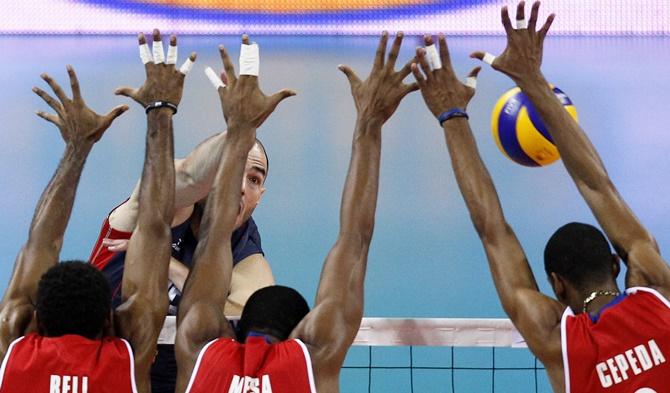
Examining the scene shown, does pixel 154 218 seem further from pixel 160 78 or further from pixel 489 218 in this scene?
pixel 489 218

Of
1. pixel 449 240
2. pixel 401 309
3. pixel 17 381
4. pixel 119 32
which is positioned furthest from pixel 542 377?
pixel 119 32

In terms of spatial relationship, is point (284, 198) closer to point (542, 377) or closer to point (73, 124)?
point (542, 377)

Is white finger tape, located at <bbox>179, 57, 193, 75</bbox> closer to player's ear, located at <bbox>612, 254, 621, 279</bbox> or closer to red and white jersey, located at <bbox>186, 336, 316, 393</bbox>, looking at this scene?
red and white jersey, located at <bbox>186, 336, 316, 393</bbox>

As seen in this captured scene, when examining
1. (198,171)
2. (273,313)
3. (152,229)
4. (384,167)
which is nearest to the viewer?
(273,313)

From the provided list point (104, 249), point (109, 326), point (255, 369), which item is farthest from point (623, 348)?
point (104, 249)

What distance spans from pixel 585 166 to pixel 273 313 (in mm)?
1137

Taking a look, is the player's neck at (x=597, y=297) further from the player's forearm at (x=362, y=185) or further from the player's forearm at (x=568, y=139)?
the player's forearm at (x=362, y=185)

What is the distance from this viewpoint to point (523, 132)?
13.6 ft

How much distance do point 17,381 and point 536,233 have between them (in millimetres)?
5411

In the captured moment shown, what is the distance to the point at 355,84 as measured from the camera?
346 cm

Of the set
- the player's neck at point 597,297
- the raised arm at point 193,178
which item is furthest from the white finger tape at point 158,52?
the player's neck at point 597,297

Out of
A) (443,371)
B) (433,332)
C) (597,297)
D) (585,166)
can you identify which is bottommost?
(443,371)

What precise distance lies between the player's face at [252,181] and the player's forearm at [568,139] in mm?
1504

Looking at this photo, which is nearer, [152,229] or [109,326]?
[109,326]
